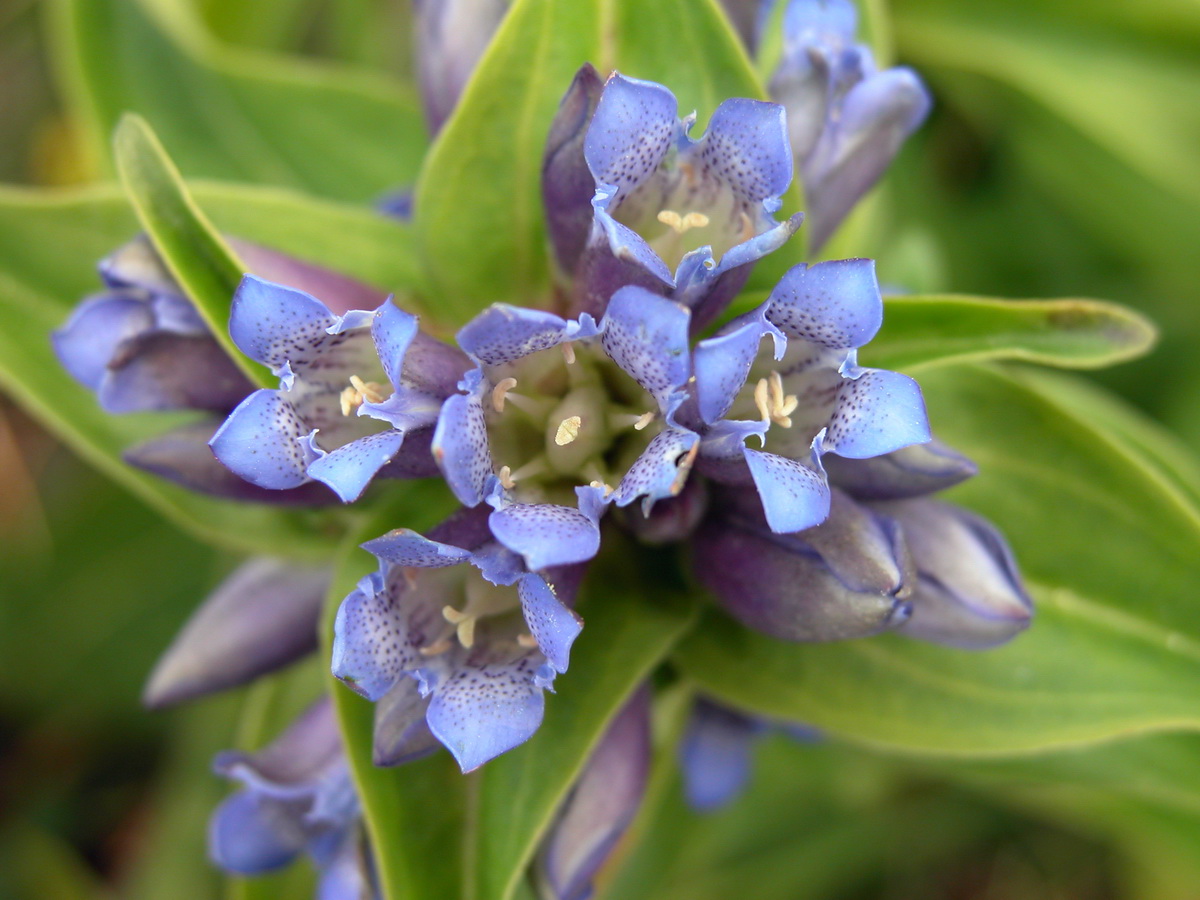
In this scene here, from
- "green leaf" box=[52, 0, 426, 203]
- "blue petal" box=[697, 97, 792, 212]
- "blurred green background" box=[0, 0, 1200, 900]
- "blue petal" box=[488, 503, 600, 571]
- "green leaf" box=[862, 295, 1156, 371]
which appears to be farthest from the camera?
"blurred green background" box=[0, 0, 1200, 900]

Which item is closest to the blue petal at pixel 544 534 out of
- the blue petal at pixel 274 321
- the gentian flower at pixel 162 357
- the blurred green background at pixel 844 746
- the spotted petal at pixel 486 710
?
the spotted petal at pixel 486 710

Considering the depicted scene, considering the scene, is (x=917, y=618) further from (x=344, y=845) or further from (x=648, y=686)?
(x=344, y=845)

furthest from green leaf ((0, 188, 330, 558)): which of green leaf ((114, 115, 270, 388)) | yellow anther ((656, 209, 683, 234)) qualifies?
yellow anther ((656, 209, 683, 234))

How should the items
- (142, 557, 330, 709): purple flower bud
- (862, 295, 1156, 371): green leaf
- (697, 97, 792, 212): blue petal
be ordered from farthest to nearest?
1. (142, 557, 330, 709): purple flower bud
2. (862, 295, 1156, 371): green leaf
3. (697, 97, 792, 212): blue petal

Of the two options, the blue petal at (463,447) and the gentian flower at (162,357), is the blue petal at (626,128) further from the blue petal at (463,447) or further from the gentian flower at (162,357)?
the gentian flower at (162,357)

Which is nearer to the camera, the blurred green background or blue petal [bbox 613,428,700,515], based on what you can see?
blue petal [bbox 613,428,700,515]

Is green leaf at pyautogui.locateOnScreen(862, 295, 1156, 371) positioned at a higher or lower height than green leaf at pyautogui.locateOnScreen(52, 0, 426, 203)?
higher

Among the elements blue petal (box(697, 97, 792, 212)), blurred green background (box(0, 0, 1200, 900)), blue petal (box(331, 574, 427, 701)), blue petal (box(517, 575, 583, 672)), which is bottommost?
blurred green background (box(0, 0, 1200, 900))

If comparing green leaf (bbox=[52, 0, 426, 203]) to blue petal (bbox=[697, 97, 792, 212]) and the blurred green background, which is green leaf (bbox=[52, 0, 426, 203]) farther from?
blue petal (bbox=[697, 97, 792, 212])

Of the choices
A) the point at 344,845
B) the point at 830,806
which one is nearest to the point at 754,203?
the point at 344,845
